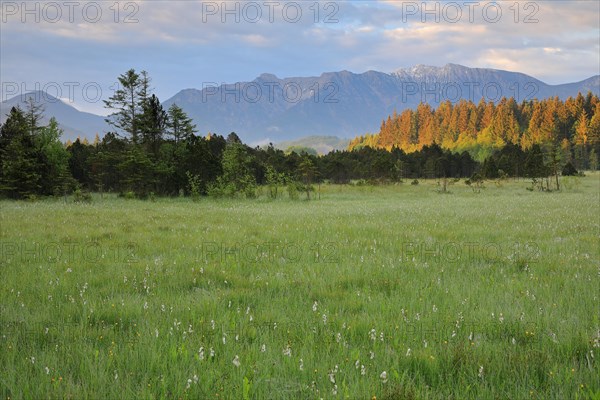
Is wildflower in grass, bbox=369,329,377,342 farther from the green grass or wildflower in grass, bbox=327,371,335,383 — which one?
wildflower in grass, bbox=327,371,335,383

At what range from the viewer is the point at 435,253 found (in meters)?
9.45

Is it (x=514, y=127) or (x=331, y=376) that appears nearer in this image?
(x=331, y=376)

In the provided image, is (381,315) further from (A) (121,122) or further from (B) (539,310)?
(A) (121,122)

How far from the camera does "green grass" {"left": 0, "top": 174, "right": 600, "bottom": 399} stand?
3.34 metres

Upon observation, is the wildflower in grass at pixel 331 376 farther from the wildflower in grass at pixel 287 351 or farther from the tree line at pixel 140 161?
the tree line at pixel 140 161

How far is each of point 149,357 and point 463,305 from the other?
4.19m

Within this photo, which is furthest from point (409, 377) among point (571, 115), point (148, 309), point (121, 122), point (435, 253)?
point (571, 115)

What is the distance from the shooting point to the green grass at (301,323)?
3.34 m

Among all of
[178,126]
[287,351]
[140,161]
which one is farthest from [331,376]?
[178,126]

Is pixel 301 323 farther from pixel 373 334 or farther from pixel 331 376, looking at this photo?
pixel 331 376

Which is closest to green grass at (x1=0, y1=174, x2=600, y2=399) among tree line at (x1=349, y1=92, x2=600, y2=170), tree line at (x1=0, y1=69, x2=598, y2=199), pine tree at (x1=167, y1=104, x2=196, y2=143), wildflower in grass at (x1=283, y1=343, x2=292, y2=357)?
wildflower in grass at (x1=283, y1=343, x2=292, y2=357)

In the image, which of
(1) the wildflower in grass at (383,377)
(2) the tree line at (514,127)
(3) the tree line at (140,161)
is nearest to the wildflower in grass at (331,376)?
(1) the wildflower in grass at (383,377)

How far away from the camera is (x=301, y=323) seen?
4742 mm

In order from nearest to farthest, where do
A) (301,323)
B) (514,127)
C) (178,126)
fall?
(301,323) < (178,126) < (514,127)
